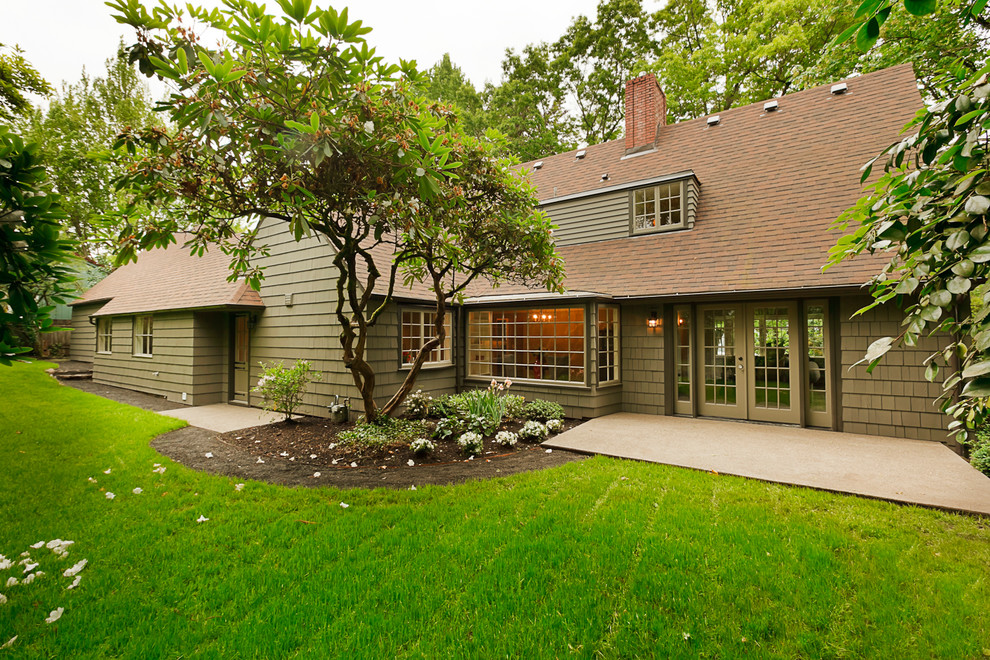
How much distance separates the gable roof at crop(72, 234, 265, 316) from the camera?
29.3 feet

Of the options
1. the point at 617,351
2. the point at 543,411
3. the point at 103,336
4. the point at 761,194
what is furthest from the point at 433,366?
the point at 103,336

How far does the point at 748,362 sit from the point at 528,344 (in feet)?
13.4

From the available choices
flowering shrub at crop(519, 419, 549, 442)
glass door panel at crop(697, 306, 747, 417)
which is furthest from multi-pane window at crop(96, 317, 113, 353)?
glass door panel at crop(697, 306, 747, 417)

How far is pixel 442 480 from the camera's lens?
457cm

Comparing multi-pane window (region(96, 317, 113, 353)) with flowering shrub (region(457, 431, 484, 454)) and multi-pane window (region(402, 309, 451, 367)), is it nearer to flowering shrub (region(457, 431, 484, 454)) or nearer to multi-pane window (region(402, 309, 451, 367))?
multi-pane window (region(402, 309, 451, 367))

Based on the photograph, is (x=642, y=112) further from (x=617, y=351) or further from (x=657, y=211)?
(x=617, y=351)

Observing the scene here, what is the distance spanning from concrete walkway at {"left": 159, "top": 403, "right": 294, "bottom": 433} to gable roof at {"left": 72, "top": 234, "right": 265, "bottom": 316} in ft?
7.23

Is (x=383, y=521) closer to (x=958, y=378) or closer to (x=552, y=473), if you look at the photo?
(x=552, y=473)

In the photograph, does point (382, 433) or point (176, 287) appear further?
point (176, 287)

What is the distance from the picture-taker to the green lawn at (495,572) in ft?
7.13

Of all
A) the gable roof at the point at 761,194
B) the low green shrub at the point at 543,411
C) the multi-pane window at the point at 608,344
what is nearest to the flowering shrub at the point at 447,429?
the low green shrub at the point at 543,411

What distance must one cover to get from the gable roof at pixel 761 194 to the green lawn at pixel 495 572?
4137mm

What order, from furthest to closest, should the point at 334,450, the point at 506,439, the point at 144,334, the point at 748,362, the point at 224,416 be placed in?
the point at 144,334, the point at 224,416, the point at 748,362, the point at 506,439, the point at 334,450

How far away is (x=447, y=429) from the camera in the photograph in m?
6.28
